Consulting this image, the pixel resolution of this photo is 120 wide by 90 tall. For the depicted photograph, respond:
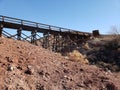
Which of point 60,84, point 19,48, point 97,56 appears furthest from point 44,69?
point 97,56

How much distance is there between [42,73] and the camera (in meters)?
24.8

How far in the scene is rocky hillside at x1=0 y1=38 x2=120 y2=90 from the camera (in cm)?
2291

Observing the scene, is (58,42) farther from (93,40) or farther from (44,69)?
(44,69)

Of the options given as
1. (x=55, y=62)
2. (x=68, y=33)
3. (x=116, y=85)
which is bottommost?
(x=116, y=85)

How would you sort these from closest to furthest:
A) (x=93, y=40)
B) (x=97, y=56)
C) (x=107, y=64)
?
(x=107, y=64), (x=97, y=56), (x=93, y=40)

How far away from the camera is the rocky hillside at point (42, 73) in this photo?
→ 22.9m

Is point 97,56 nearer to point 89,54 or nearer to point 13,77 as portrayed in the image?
point 89,54

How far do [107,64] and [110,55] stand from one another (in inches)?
186

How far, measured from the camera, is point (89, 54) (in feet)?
159

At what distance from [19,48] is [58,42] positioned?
21005mm

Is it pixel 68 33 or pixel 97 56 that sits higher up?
pixel 68 33

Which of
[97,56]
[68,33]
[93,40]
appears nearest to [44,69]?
[97,56]

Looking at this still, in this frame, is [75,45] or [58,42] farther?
[75,45]

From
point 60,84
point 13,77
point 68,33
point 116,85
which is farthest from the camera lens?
point 68,33
